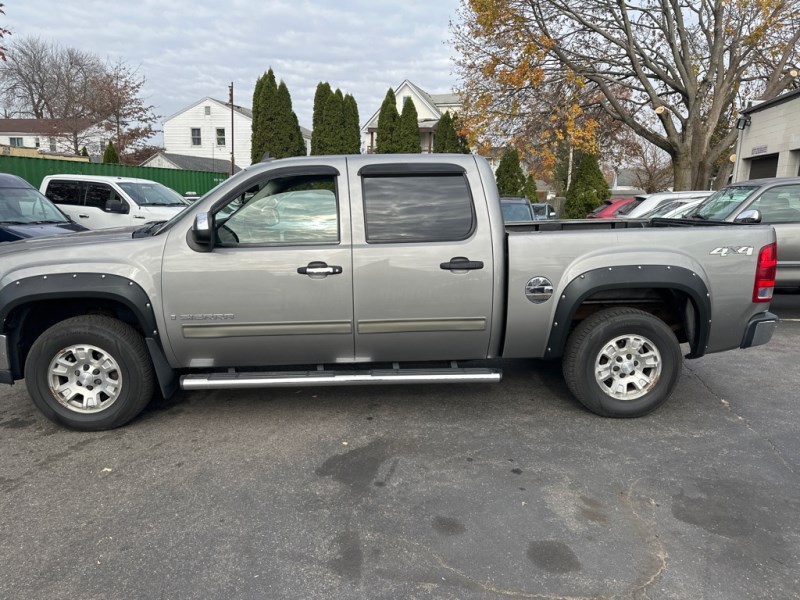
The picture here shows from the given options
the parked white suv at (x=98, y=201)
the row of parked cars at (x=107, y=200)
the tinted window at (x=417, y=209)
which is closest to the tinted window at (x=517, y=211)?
the row of parked cars at (x=107, y=200)

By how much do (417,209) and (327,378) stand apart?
135 cm

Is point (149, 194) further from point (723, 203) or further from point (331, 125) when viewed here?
point (331, 125)

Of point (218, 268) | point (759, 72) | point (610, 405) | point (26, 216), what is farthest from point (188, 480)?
point (759, 72)

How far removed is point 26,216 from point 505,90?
15.9 meters

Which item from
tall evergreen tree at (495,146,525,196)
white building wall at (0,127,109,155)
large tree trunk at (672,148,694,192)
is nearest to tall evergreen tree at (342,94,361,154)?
tall evergreen tree at (495,146,525,196)

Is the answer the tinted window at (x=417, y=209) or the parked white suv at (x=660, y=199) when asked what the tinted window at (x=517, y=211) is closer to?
the parked white suv at (x=660, y=199)

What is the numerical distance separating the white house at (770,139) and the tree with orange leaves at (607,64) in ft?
2.90

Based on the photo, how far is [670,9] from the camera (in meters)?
18.6

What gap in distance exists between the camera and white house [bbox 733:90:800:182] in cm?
1563

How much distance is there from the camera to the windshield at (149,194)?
39.6 feet

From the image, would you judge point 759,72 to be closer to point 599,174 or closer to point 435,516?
point 599,174

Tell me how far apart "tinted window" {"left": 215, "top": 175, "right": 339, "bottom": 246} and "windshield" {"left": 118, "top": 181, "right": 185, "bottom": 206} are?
9.18 metres

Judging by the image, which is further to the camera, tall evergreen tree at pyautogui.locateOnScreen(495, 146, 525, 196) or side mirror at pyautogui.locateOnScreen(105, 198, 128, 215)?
tall evergreen tree at pyautogui.locateOnScreen(495, 146, 525, 196)

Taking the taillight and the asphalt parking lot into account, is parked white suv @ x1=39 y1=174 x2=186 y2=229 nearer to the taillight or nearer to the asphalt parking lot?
the asphalt parking lot
